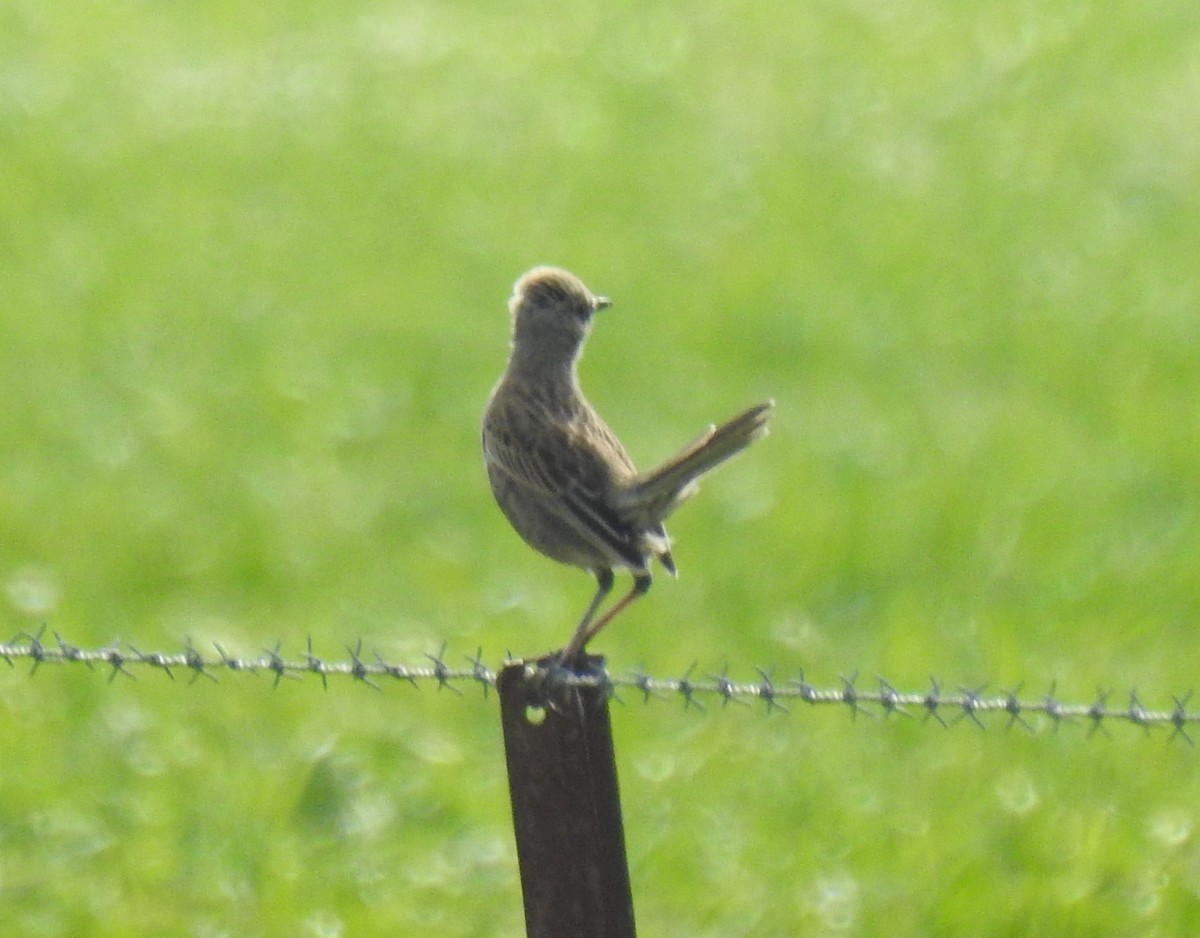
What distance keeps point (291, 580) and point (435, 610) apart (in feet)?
2.85

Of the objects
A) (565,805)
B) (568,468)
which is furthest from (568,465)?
(565,805)

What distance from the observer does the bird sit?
20.7 ft

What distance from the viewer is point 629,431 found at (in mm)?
13461

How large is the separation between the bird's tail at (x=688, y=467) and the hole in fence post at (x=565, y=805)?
3.21 feet

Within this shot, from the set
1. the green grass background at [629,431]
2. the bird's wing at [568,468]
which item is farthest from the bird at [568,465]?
the green grass background at [629,431]

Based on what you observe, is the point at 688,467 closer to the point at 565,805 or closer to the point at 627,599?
the point at 627,599

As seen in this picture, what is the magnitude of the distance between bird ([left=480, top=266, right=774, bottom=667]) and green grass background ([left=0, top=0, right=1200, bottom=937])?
7.72ft

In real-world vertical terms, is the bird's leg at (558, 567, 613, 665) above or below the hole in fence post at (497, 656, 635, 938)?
above

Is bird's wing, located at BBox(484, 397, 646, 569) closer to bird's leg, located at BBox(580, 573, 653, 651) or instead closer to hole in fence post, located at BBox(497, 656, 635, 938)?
bird's leg, located at BBox(580, 573, 653, 651)

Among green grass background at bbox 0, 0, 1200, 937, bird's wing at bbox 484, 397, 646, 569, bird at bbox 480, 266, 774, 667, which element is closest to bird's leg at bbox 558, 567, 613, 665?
bird at bbox 480, 266, 774, 667

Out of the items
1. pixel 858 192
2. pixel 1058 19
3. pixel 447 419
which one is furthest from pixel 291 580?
pixel 1058 19

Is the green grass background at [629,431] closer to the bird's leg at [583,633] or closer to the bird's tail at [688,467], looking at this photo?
the bird's leg at [583,633]

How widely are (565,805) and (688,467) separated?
1363 mm

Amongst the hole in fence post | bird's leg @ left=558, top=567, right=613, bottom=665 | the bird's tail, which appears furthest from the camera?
the bird's tail
